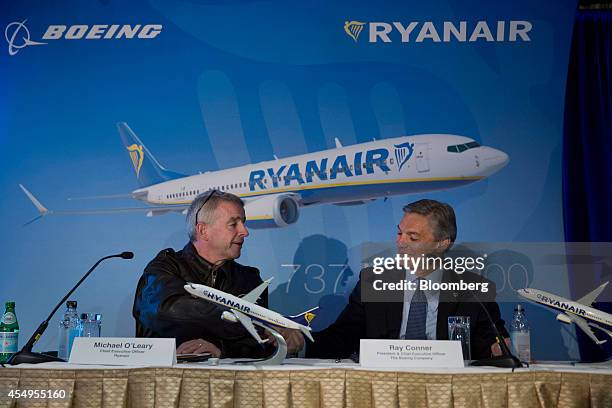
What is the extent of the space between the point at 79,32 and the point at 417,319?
10.1 feet

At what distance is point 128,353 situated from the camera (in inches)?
109

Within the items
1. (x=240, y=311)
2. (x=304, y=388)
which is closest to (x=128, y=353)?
(x=240, y=311)

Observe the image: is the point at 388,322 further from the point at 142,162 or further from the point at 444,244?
the point at 142,162

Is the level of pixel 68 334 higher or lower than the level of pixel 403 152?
lower

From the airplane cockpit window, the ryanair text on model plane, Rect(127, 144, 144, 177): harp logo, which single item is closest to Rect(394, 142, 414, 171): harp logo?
the ryanair text on model plane

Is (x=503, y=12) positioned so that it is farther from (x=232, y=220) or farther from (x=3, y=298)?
(x=3, y=298)

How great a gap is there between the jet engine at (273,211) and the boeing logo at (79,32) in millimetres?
1372

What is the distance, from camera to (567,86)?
15.4 feet

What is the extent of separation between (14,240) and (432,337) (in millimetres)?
2922

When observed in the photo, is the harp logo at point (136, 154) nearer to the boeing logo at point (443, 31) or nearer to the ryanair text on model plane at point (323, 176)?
the ryanair text on model plane at point (323, 176)

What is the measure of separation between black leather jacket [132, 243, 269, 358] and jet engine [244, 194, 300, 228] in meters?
0.66

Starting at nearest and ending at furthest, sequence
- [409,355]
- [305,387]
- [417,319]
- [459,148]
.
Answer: [305,387]
[409,355]
[417,319]
[459,148]

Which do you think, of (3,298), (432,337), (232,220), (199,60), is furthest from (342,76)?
(3,298)

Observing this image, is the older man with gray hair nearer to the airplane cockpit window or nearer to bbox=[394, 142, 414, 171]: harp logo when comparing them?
bbox=[394, 142, 414, 171]: harp logo
